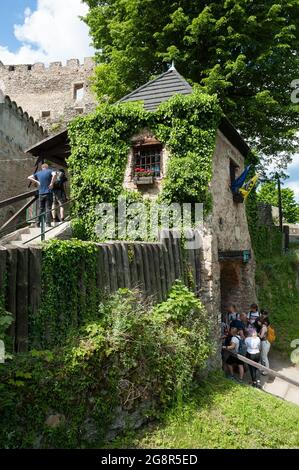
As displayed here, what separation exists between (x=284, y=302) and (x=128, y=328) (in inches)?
393

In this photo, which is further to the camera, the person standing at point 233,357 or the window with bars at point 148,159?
the window with bars at point 148,159

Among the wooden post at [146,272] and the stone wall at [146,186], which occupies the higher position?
the stone wall at [146,186]

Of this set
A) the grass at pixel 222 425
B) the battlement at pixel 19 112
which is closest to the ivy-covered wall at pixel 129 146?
the grass at pixel 222 425

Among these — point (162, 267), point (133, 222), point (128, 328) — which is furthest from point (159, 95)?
point (128, 328)

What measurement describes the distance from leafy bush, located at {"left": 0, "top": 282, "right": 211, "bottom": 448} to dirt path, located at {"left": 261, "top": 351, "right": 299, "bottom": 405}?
336cm

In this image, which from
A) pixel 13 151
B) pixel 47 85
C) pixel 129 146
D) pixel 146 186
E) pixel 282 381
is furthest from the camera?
pixel 47 85

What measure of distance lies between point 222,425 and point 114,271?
327 centimetres

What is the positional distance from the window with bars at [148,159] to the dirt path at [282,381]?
6386mm

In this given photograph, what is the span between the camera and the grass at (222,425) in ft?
18.4

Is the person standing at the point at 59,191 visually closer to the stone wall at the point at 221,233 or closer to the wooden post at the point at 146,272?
the stone wall at the point at 221,233

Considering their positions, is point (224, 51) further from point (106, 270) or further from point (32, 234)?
point (106, 270)

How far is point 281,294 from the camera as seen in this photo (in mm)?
14172

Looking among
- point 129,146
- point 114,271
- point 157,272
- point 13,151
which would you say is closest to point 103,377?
point 114,271
